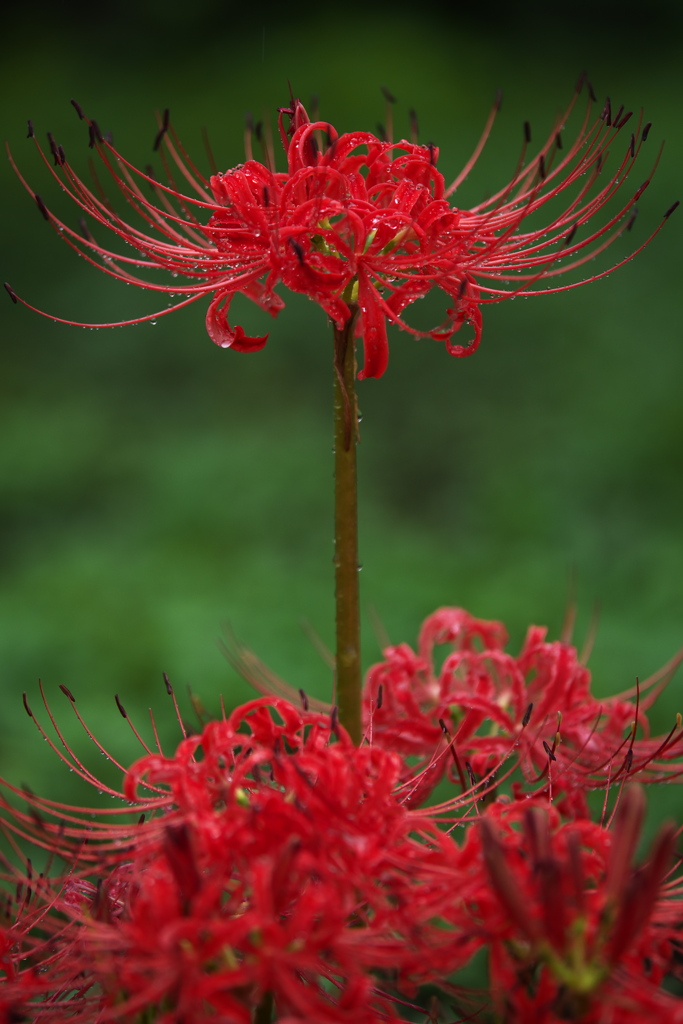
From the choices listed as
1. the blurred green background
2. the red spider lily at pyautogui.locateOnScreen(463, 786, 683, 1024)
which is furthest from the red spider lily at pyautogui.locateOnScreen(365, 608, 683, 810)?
the blurred green background

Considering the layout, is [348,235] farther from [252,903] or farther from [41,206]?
[252,903]

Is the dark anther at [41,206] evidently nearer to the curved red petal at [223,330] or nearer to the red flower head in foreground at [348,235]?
the red flower head in foreground at [348,235]

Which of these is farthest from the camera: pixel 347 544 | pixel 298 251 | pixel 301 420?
pixel 301 420

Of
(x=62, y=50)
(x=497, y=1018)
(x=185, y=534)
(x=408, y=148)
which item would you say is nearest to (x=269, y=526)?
(x=185, y=534)

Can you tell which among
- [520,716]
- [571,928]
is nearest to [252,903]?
[571,928]

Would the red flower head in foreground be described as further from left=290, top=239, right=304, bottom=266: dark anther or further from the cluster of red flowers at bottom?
the cluster of red flowers at bottom
